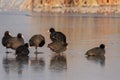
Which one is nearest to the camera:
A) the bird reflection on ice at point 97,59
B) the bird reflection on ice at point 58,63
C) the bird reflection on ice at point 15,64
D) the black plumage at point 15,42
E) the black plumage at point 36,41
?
the bird reflection on ice at point 15,64

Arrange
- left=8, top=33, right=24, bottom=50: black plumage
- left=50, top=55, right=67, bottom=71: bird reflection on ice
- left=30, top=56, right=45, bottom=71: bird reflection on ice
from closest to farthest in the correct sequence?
left=30, top=56, right=45, bottom=71: bird reflection on ice → left=50, top=55, right=67, bottom=71: bird reflection on ice → left=8, top=33, right=24, bottom=50: black plumage

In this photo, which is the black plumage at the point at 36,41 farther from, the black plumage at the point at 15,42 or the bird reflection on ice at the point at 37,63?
the bird reflection on ice at the point at 37,63

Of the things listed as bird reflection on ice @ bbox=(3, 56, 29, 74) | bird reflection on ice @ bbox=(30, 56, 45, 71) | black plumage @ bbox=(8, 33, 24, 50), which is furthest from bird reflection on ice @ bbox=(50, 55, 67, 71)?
black plumage @ bbox=(8, 33, 24, 50)

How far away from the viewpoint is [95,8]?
7469cm

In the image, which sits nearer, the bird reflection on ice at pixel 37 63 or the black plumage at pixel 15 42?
the bird reflection on ice at pixel 37 63

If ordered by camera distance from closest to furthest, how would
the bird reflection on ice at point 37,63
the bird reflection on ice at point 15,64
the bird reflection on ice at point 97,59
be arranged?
the bird reflection on ice at point 15,64
the bird reflection on ice at point 37,63
the bird reflection on ice at point 97,59

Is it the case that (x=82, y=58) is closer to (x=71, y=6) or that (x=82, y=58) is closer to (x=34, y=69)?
(x=34, y=69)

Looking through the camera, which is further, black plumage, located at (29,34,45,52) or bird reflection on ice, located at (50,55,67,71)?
black plumage, located at (29,34,45,52)

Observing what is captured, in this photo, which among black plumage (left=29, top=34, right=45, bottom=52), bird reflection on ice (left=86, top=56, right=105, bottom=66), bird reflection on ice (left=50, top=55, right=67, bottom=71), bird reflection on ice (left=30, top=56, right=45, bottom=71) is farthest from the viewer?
black plumage (left=29, top=34, right=45, bottom=52)

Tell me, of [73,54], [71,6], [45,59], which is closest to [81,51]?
[73,54]

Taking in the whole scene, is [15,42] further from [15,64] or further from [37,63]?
[15,64]

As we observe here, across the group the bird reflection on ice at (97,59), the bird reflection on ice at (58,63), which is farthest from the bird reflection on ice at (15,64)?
the bird reflection on ice at (97,59)

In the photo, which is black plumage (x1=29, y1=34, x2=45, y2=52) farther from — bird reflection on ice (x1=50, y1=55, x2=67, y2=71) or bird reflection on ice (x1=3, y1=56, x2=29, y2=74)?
bird reflection on ice (x1=3, y1=56, x2=29, y2=74)

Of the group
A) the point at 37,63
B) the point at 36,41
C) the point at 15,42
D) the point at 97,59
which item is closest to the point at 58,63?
the point at 37,63
